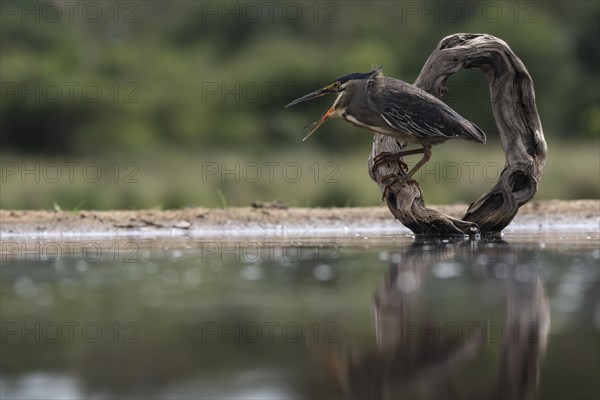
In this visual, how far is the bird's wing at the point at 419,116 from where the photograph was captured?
474 inches

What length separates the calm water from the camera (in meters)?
4.77

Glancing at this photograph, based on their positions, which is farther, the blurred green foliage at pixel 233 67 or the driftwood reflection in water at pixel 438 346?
the blurred green foliage at pixel 233 67

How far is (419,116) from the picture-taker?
12.1m

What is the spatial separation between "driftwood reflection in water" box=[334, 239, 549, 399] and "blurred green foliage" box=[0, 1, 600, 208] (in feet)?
61.2

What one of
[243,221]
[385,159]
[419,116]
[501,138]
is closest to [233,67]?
[243,221]

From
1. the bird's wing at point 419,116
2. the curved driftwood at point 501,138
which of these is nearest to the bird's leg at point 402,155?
the curved driftwood at point 501,138

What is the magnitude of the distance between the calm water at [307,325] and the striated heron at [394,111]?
156 cm

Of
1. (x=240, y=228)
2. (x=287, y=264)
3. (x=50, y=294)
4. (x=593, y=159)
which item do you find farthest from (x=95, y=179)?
(x=50, y=294)

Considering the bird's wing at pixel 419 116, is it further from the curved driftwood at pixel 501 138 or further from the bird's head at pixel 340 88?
the curved driftwood at pixel 501 138

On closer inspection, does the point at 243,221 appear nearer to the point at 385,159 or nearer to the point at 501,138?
the point at 385,159

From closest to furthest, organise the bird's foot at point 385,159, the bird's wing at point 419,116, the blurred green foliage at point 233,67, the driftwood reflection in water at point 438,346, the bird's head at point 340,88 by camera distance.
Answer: the driftwood reflection in water at point 438,346, the bird's wing at point 419,116, the bird's head at point 340,88, the bird's foot at point 385,159, the blurred green foliage at point 233,67

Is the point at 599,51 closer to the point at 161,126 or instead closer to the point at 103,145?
the point at 161,126

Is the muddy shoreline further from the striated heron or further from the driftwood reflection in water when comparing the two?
the driftwood reflection in water

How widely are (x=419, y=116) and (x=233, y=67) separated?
28481 millimetres
